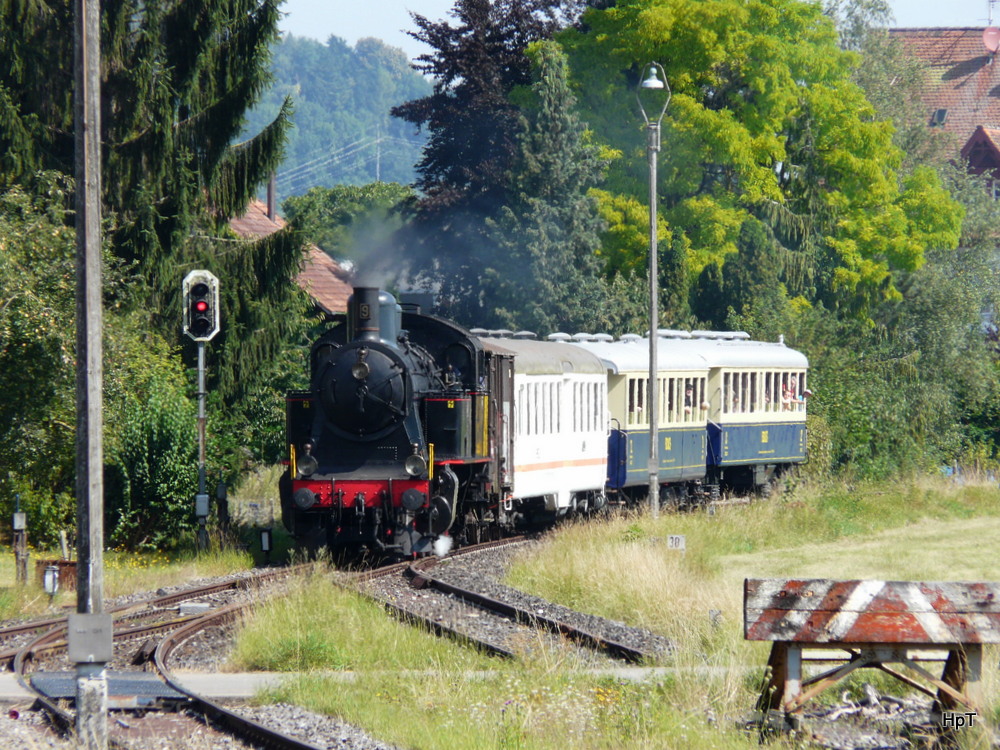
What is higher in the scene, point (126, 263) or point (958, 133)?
point (958, 133)

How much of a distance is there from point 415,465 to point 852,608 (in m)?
8.54

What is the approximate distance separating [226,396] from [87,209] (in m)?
14.5

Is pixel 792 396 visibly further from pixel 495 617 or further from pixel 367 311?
pixel 495 617

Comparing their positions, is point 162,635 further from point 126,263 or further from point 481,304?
point 481,304

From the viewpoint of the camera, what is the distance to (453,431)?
17.5 m

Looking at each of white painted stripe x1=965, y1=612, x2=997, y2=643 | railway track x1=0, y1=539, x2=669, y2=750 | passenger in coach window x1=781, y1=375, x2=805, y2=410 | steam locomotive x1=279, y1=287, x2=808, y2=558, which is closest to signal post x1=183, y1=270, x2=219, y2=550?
steam locomotive x1=279, y1=287, x2=808, y2=558

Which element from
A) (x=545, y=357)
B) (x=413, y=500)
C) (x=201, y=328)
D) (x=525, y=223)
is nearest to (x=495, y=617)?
(x=413, y=500)

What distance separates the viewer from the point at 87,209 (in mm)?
9695

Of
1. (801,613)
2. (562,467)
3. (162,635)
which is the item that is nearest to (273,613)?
(162,635)

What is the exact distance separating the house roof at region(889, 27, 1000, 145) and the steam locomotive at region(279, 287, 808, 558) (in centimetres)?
5071

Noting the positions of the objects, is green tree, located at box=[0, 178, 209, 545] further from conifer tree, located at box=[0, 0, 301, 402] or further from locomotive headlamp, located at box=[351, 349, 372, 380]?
locomotive headlamp, located at box=[351, 349, 372, 380]

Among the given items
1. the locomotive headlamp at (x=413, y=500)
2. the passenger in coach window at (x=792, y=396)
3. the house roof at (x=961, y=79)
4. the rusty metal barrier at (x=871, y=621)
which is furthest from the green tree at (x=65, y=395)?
the house roof at (x=961, y=79)

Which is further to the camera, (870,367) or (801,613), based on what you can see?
(870,367)

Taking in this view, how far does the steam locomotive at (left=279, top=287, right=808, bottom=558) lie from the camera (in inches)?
682
